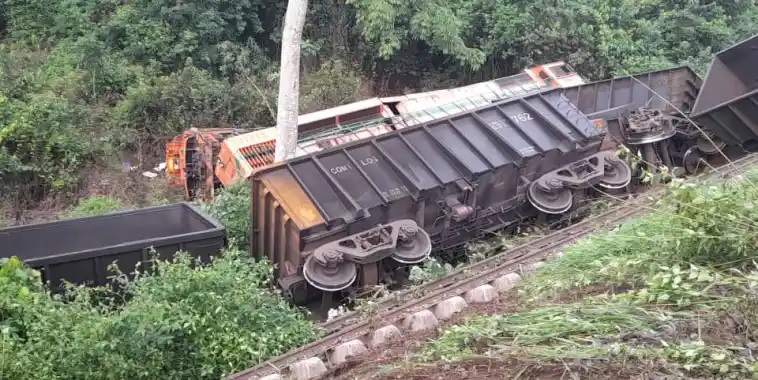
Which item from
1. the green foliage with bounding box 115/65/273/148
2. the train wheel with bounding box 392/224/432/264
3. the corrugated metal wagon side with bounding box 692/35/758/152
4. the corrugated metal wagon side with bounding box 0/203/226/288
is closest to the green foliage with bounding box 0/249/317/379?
the corrugated metal wagon side with bounding box 0/203/226/288

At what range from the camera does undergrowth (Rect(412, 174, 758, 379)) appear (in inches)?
155

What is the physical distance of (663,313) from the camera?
4.34 metres

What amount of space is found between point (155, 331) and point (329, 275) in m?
2.72

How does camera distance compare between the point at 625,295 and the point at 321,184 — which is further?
the point at 321,184

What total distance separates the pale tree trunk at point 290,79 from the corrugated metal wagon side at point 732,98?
6568 millimetres

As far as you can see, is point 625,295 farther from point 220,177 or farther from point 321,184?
point 220,177

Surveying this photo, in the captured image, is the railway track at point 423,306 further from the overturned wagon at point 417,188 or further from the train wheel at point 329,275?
the overturned wagon at point 417,188

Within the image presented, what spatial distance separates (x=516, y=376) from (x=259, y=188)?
5665 millimetres

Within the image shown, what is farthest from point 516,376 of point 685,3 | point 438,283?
point 685,3

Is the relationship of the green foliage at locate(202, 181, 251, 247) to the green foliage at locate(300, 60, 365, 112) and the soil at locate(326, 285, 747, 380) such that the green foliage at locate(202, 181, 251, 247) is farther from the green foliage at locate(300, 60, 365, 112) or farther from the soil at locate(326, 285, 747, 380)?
the green foliage at locate(300, 60, 365, 112)

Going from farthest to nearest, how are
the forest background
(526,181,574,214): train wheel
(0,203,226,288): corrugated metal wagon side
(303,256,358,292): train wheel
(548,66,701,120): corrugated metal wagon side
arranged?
the forest background → (548,66,701,120): corrugated metal wagon side → (526,181,574,214): train wheel → (303,256,358,292): train wheel → (0,203,226,288): corrugated metal wagon side

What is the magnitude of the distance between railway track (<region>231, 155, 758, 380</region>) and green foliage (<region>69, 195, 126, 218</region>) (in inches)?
274

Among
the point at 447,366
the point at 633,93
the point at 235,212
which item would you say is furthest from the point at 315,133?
the point at 447,366

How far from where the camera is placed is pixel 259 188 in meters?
9.15
